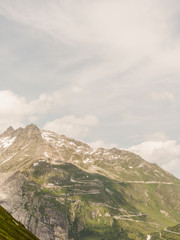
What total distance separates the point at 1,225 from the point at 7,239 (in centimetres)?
1482

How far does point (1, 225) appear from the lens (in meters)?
90.3

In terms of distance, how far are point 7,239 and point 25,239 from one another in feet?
64.5

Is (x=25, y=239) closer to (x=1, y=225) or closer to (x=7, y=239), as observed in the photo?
(x=1, y=225)

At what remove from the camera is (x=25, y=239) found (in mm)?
94750

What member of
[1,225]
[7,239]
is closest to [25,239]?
[1,225]

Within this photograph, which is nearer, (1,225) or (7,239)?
(7,239)

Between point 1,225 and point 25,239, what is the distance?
1191cm

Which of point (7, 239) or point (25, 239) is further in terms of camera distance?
point (25, 239)

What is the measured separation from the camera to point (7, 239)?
77250 mm
